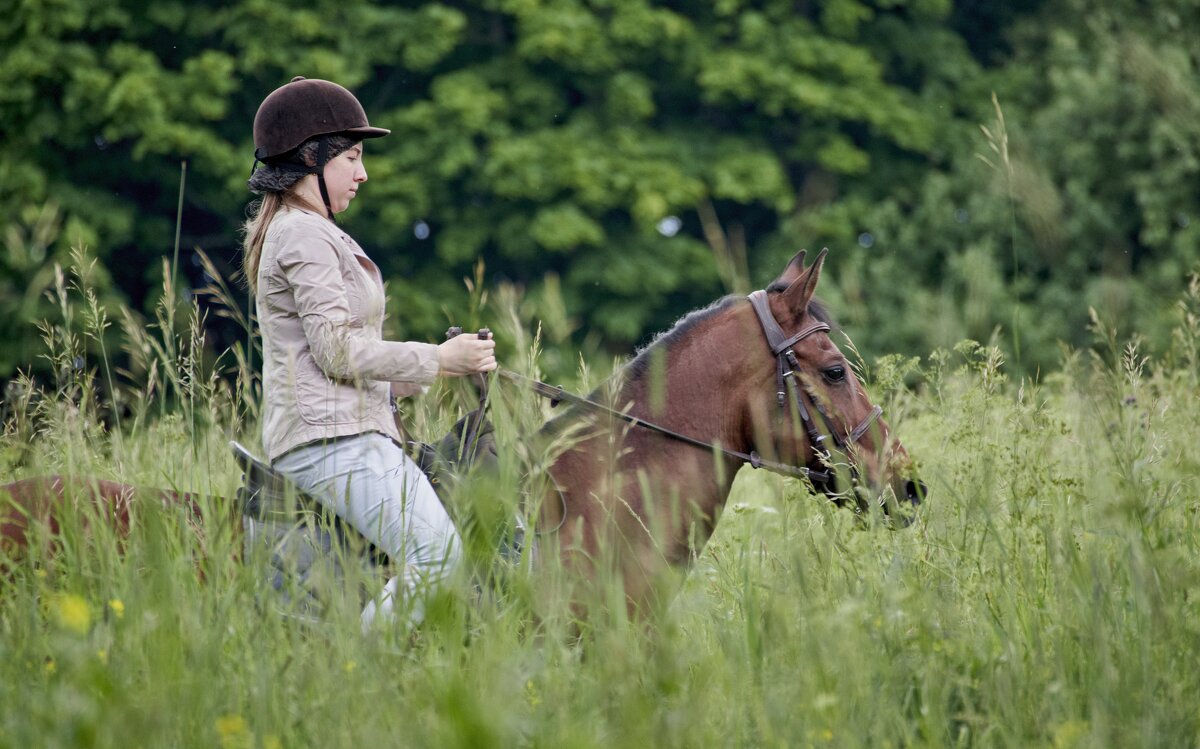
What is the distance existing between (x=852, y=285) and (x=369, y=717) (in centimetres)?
196

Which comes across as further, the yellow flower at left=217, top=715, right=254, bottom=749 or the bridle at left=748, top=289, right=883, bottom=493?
the bridle at left=748, top=289, right=883, bottom=493

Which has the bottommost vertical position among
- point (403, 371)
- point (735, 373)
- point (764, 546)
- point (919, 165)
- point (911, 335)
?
point (911, 335)

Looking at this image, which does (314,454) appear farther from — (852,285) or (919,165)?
(919,165)

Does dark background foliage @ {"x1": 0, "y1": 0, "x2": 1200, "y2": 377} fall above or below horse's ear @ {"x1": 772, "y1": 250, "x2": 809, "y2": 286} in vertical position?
below

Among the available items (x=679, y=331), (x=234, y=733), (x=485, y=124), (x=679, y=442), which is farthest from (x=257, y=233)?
(x=485, y=124)

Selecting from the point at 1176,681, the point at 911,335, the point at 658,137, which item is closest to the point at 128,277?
the point at 658,137

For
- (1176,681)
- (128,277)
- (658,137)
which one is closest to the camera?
(1176,681)

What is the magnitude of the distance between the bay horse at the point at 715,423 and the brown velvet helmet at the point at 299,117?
126 cm

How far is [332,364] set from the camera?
11.6 ft

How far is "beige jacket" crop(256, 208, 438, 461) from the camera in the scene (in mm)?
3650

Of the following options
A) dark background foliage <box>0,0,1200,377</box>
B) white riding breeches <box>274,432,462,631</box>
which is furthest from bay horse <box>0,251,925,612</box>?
dark background foliage <box>0,0,1200,377</box>

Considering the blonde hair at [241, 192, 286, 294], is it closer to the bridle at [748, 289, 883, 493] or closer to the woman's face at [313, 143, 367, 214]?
the woman's face at [313, 143, 367, 214]

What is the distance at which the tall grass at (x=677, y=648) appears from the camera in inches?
106

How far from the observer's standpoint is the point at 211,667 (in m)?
2.95
